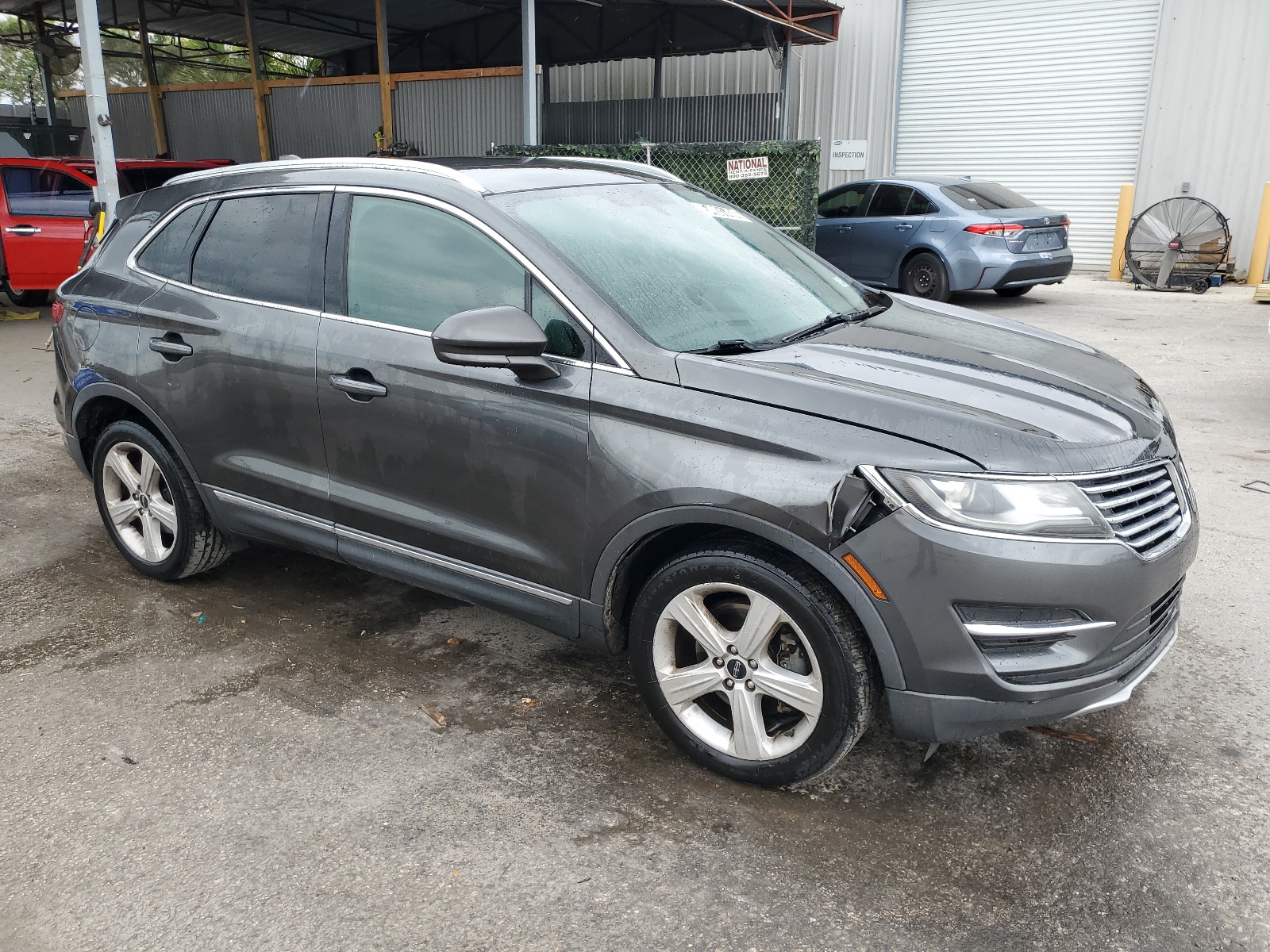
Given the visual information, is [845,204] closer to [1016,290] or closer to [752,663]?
[1016,290]

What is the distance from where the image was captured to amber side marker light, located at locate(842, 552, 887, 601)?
2.57 meters

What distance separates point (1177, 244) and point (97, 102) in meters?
13.3

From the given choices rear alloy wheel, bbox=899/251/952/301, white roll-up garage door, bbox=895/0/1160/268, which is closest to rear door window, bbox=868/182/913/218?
rear alloy wheel, bbox=899/251/952/301

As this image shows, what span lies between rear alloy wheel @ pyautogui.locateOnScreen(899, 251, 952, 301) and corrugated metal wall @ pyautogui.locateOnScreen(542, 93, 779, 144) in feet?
17.6

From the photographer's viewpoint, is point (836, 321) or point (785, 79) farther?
point (785, 79)

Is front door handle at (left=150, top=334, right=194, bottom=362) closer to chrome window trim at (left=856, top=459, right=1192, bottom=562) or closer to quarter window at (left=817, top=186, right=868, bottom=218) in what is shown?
chrome window trim at (left=856, top=459, right=1192, bottom=562)

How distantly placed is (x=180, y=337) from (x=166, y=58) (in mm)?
22346

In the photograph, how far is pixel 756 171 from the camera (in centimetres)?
1211

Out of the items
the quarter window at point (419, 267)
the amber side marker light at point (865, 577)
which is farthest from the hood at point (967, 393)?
the quarter window at point (419, 267)

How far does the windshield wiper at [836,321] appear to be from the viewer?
3309mm

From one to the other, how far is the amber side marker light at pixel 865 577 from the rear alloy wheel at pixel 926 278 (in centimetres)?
1060

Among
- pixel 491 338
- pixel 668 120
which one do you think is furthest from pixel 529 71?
pixel 491 338

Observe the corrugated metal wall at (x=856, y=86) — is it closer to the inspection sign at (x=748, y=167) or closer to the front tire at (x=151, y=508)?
the inspection sign at (x=748, y=167)

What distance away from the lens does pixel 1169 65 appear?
53.6ft
